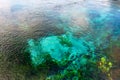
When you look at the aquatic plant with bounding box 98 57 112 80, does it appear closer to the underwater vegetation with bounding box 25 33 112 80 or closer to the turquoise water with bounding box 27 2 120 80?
the underwater vegetation with bounding box 25 33 112 80

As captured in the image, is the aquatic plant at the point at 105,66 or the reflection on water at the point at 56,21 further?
the reflection on water at the point at 56,21

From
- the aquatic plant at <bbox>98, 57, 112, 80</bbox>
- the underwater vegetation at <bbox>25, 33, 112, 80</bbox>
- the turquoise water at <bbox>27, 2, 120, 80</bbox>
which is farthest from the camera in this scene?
the turquoise water at <bbox>27, 2, 120, 80</bbox>

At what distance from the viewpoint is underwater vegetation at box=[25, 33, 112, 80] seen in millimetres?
31250

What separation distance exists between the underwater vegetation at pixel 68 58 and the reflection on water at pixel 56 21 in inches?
93.2

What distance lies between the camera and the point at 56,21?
48875mm

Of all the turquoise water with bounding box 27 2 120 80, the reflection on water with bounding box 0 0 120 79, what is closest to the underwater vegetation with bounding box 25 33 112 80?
the turquoise water with bounding box 27 2 120 80

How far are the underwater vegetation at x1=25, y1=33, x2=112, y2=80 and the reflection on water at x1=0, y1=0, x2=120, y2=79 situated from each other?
7.77ft

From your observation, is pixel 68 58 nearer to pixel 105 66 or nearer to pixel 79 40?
pixel 105 66

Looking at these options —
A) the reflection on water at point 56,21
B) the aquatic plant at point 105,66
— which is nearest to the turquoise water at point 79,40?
the reflection on water at point 56,21

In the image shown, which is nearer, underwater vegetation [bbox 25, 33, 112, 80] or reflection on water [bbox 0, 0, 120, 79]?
underwater vegetation [bbox 25, 33, 112, 80]

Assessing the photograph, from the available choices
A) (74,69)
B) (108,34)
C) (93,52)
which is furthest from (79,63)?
(108,34)

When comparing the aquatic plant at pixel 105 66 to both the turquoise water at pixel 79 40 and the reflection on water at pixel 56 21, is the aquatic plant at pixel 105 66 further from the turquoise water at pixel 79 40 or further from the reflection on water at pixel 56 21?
the reflection on water at pixel 56 21

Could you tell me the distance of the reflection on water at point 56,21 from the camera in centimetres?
4095

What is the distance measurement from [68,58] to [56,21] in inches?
644
